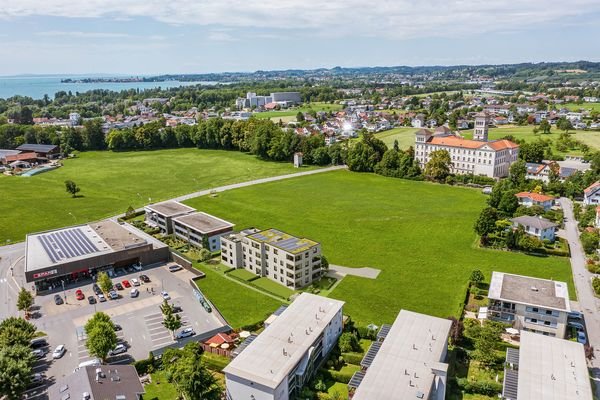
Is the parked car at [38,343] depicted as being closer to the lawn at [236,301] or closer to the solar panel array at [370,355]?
the lawn at [236,301]

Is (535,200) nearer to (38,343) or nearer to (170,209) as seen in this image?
(170,209)

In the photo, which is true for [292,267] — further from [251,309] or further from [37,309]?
[37,309]

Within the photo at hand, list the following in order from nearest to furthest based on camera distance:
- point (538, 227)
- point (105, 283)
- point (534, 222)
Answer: point (105, 283)
point (538, 227)
point (534, 222)

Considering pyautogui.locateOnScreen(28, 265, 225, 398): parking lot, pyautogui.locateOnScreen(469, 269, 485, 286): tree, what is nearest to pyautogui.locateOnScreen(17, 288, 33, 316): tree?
pyautogui.locateOnScreen(28, 265, 225, 398): parking lot

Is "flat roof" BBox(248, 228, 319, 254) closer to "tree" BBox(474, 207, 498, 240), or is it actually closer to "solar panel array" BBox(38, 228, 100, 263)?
"solar panel array" BBox(38, 228, 100, 263)

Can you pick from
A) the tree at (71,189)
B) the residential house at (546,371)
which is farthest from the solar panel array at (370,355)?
the tree at (71,189)

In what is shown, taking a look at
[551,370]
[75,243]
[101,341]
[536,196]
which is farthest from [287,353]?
[536,196]
